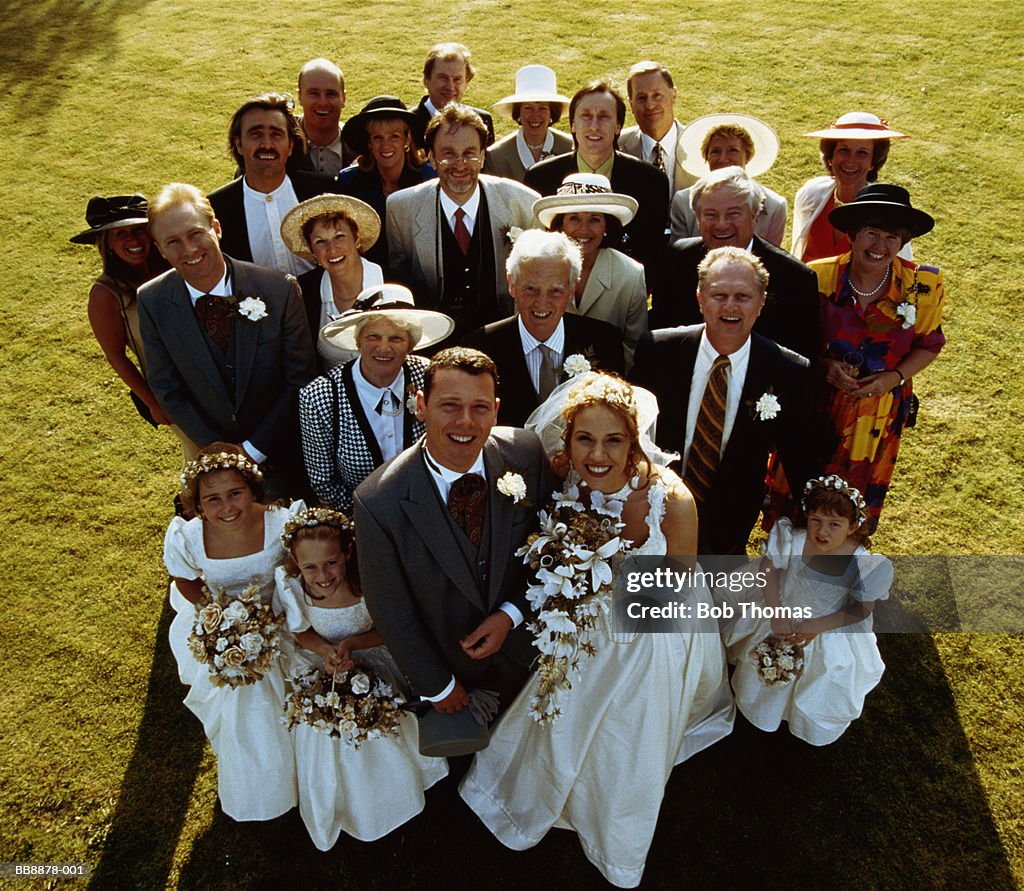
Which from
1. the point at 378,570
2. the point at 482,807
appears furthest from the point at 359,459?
the point at 482,807

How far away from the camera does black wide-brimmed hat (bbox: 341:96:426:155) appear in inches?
237

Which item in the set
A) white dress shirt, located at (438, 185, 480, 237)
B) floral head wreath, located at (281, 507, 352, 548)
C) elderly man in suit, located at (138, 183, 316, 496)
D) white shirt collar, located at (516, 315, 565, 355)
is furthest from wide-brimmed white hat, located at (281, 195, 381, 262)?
floral head wreath, located at (281, 507, 352, 548)

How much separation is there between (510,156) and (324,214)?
2920 mm

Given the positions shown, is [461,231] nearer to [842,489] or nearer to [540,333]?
[540,333]

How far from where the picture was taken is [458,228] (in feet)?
18.2

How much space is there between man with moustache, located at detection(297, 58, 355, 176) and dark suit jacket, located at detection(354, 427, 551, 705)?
3969 millimetres

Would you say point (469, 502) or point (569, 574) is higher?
point (469, 502)

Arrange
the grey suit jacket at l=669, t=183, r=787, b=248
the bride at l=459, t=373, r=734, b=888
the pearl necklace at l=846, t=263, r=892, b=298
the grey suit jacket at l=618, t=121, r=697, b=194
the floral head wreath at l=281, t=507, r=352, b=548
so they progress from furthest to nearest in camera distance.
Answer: the grey suit jacket at l=618, t=121, r=697, b=194 < the grey suit jacket at l=669, t=183, r=787, b=248 < the pearl necklace at l=846, t=263, r=892, b=298 < the floral head wreath at l=281, t=507, r=352, b=548 < the bride at l=459, t=373, r=734, b=888

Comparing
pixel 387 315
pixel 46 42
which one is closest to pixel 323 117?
pixel 387 315

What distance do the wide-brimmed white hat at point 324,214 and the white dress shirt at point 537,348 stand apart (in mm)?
1295

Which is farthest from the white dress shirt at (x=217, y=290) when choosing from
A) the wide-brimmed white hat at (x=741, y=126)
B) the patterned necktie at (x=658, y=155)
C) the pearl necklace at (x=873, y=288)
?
the patterned necktie at (x=658, y=155)

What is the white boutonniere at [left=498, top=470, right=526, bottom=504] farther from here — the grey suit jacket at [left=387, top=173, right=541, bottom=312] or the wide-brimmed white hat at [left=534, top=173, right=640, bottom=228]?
the grey suit jacket at [left=387, top=173, right=541, bottom=312]

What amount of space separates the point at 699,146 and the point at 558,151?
5.05ft

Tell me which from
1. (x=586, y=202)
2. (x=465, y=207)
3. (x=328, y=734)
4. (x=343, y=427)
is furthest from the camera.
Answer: (x=465, y=207)
